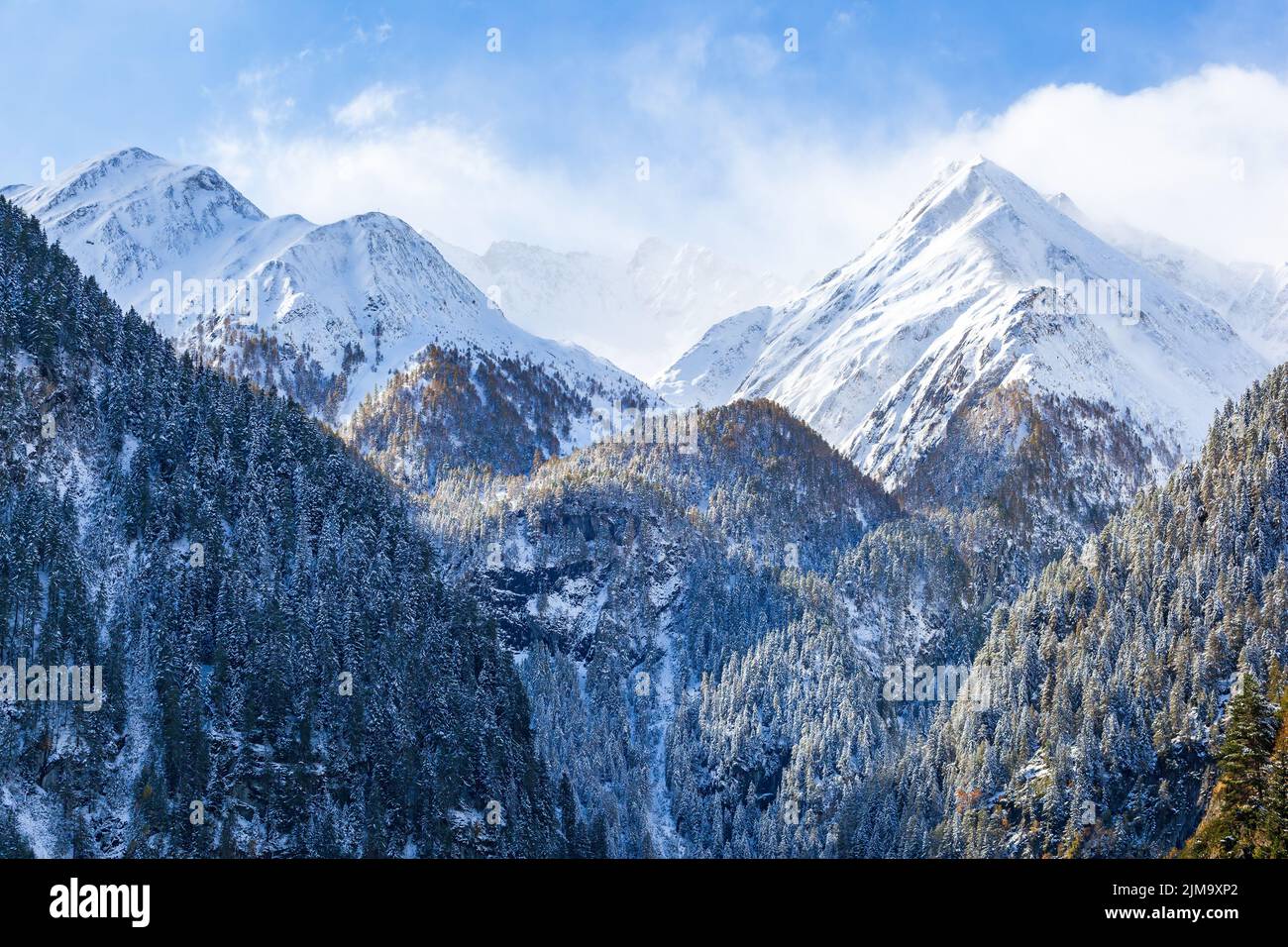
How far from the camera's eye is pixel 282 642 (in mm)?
173125

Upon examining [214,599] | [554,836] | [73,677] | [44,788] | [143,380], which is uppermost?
[143,380]

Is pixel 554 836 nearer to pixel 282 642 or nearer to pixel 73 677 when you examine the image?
pixel 282 642

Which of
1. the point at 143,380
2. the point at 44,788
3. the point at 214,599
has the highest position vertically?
the point at 143,380

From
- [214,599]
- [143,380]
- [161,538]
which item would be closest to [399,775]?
[214,599]

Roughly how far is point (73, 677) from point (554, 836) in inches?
2864

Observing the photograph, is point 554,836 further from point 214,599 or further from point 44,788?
point 44,788
